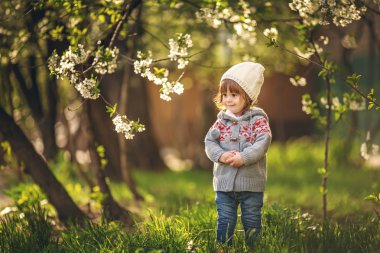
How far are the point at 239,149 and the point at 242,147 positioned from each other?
0.09ft

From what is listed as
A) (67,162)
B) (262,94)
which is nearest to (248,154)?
(67,162)

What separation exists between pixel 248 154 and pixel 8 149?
258 centimetres

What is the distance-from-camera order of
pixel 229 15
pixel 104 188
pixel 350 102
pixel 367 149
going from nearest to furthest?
pixel 229 15, pixel 350 102, pixel 367 149, pixel 104 188

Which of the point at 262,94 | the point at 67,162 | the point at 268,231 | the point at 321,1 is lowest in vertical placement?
the point at 262,94

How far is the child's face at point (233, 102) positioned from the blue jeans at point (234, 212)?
592mm

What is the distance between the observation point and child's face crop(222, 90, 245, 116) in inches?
166

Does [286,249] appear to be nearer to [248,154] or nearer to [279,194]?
[248,154]

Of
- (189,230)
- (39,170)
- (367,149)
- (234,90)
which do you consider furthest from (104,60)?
(367,149)

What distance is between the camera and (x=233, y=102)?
4.22 m

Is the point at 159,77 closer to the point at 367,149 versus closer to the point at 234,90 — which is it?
the point at 234,90

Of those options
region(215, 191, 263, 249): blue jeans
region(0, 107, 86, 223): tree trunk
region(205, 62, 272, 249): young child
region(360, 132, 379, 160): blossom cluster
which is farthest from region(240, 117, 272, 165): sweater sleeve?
region(0, 107, 86, 223): tree trunk

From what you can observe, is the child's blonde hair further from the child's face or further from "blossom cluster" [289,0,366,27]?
"blossom cluster" [289,0,366,27]

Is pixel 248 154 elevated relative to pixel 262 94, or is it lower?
elevated

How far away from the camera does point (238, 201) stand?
167 inches
